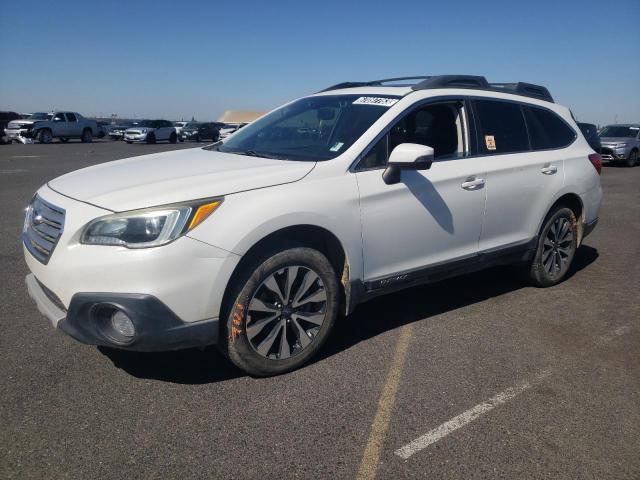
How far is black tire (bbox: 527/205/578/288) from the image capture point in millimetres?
4867

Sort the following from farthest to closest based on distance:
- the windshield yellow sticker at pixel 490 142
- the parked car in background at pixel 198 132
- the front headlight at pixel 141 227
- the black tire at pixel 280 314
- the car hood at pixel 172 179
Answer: the parked car in background at pixel 198 132 < the windshield yellow sticker at pixel 490 142 < the black tire at pixel 280 314 < the car hood at pixel 172 179 < the front headlight at pixel 141 227

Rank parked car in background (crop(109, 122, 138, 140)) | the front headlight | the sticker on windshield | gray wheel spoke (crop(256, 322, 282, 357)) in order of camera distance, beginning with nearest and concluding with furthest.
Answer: the front headlight < gray wheel spoke (crop(256, 322, 282, 357)) < the sticker on windshield < parked car in background (crop(109, 122, 138, 140))

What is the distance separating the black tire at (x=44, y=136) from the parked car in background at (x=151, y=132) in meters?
4.87

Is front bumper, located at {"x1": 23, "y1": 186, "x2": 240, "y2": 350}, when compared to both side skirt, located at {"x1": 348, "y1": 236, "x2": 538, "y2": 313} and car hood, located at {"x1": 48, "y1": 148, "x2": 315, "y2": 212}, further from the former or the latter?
side skirt, located at {"x1": 348, "y1": 236, "x2": 538, "y2": 313}

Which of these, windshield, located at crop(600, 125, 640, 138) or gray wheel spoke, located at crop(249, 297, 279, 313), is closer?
gray wheel spoke, located at crop(249, 297, 279, 313)

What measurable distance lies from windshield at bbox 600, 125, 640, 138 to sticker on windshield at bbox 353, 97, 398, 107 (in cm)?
2122

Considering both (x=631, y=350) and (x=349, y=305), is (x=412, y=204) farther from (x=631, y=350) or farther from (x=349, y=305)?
(x=631, y=350)

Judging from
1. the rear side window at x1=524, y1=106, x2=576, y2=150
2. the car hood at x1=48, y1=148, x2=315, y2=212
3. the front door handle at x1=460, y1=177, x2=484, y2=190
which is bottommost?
the front door handle at x1=460, y1=177, x2=484, y2=190

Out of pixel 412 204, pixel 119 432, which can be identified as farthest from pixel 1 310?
pixel 412 204

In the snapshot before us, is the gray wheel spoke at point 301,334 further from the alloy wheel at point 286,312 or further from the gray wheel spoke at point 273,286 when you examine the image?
the gray wheel spoke at point 273,286

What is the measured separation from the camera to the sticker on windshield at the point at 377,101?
12.5 feet

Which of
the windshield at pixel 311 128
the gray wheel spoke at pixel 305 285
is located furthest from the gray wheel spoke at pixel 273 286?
the windshield at pixel 311 128

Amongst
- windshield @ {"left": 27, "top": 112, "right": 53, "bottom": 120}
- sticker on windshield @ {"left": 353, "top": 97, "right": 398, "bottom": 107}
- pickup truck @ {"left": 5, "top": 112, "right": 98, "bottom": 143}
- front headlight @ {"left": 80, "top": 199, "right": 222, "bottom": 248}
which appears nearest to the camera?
front headlight @ {"left": 80, "top": 199, "right": 222, "bottom": 248}

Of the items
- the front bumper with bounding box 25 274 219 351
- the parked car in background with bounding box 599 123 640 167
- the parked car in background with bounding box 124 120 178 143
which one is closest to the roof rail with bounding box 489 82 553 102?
the front bumper with bounding box 25 274 219 351
